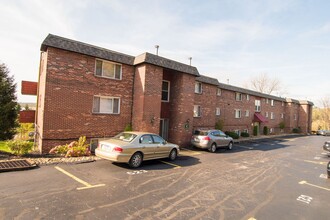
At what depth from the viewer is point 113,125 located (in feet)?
43.1

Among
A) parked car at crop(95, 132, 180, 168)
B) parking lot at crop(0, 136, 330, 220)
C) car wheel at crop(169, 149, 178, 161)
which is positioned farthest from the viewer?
car wheel at crop(169, 149, 178, 161)

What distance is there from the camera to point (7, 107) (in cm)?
1582

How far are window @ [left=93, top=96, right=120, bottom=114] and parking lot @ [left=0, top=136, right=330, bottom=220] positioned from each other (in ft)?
13.0

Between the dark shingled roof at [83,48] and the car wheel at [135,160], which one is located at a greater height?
the dark shingled roof at [83,48]

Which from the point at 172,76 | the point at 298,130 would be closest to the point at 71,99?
the point at 172,76

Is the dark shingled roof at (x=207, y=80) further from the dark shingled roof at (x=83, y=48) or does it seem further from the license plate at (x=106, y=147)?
the license plate at (x=106, y=147)

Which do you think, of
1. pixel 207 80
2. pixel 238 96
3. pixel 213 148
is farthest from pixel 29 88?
pixel 238 96

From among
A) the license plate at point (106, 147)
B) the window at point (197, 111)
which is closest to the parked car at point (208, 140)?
the window at point (197, 111)

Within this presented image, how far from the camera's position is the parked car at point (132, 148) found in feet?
27.9

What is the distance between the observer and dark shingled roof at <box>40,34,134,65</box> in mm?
10500

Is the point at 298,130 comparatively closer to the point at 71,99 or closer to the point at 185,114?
the point at 185,114

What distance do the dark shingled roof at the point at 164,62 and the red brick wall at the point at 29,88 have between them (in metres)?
6.77

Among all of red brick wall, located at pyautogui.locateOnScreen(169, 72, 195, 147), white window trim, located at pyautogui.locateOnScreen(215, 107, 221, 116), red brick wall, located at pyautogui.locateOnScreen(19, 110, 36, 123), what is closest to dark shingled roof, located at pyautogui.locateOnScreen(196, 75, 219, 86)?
red brick wall, located at pyautogui.locateOnScreen(169, 72, 195, 147)

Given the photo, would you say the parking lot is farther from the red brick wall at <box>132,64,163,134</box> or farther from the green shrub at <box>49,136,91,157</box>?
the red brick wall at <box>132,64,163,134</box>
